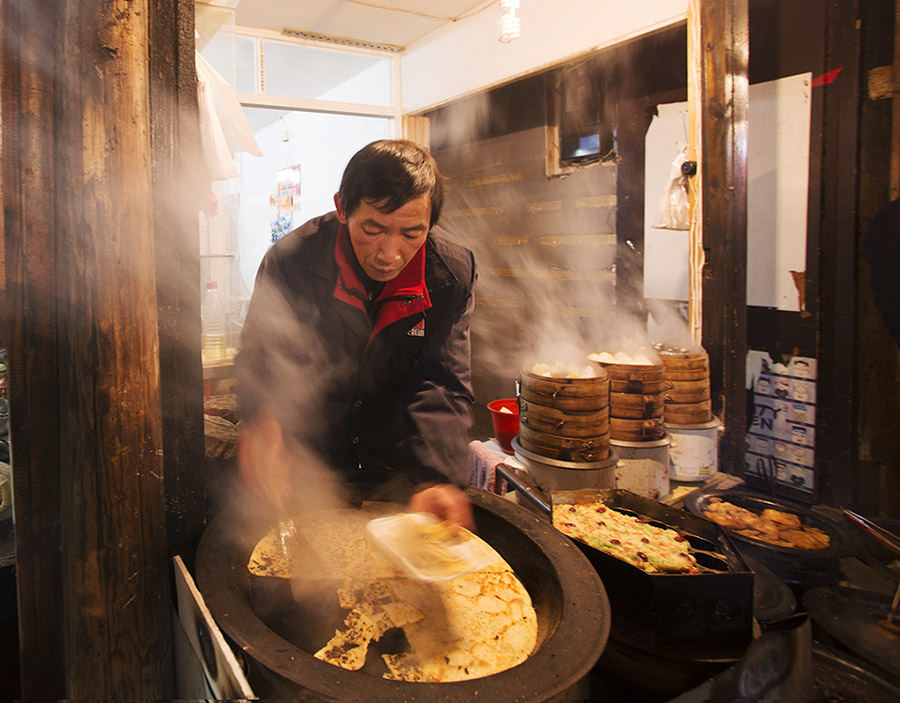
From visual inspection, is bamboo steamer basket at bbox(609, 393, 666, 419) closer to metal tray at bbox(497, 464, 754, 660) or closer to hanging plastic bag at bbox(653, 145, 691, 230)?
metal tray at bbox(497, 464, 754, 660)

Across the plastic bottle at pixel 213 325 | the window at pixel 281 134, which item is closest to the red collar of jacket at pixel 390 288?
the window at pixel 281 134

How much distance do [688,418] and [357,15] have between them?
16.7 feet

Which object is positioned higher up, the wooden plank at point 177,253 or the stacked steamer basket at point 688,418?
the wooden plank at point 177,253

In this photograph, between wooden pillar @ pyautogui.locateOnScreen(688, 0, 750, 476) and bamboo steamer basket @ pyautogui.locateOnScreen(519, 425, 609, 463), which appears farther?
wooden pillar @ pyautogui.locateOnScreen(688, 0, 750, 476)

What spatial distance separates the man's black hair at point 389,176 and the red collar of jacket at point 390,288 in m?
0.22

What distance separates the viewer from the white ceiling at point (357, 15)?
535 cm

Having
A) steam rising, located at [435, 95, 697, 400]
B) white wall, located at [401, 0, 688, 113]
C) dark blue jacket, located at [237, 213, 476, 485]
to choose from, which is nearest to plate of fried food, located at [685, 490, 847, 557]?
dark blue jacket, located at [237, 213, 476, 485]

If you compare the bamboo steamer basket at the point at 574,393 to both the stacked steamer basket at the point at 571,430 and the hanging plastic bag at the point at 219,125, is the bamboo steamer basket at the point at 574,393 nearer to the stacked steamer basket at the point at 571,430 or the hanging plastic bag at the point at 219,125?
the stacked steamer basket at the point at 571,430

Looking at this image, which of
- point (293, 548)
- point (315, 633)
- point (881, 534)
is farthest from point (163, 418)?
point (881, 534)

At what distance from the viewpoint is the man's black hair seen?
1.92 meters

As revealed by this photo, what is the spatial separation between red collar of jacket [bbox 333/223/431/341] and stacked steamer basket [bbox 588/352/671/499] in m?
1.16

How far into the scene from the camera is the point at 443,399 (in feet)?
7.30

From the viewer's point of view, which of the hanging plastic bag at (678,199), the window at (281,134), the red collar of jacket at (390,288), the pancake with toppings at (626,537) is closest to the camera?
the pancake with toppings at (626,537)

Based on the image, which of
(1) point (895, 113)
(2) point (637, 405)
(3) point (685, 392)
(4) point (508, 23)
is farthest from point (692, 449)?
(4) point (508, 23)
